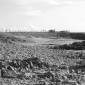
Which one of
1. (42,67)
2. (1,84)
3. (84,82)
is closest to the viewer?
(1,84)

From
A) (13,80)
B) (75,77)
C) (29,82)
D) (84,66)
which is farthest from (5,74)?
(84,66)

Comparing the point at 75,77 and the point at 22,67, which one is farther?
the point at 22,67

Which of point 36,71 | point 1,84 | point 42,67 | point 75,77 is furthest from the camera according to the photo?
point 42,67

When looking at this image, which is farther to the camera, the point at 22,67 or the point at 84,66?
the point at 84,66

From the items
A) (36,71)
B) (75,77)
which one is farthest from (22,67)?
(75,77)

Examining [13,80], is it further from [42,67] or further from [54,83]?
[42,67]

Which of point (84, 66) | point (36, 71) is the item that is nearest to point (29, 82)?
point (36, 71)

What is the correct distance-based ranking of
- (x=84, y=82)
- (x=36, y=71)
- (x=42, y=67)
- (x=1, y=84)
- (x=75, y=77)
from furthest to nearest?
(x=42, y=67) < (x=36, y=71) < (x=75, y=77) < (x=84, y=82) < (x=1, y=84)

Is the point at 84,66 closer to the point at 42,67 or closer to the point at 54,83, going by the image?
the point at 42,67
